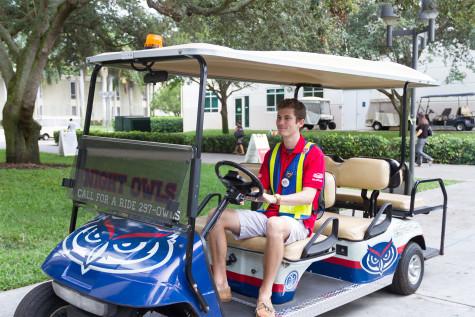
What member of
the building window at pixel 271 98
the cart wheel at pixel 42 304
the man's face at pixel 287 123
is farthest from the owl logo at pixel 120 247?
the building window at pixel 271 98

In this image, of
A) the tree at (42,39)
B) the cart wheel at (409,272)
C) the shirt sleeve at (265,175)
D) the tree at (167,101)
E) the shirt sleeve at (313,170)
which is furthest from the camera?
the tree at (167,101)

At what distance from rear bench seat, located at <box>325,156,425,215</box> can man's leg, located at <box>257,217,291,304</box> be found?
1.75 meters

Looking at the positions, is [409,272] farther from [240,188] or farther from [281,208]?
[240,188]

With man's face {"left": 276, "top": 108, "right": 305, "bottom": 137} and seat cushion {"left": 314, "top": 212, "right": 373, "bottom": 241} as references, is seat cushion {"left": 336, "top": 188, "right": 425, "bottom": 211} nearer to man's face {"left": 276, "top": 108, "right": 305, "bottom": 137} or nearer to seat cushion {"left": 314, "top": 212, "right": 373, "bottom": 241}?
seat cushion {"left": 314, "top": 212, "right": 373, "bottom": 241}

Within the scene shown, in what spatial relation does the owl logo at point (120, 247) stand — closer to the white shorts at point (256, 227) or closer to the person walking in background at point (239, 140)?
the white shorts at point (256, 227)

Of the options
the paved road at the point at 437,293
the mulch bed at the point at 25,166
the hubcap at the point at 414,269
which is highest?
the mulch bed at the point at 25,166

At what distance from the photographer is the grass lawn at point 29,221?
4625 mm

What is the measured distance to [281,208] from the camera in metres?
3.62

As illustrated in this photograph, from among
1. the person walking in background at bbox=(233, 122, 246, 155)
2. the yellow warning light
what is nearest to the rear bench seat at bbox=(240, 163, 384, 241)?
the yellow warning light

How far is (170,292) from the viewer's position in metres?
2.66

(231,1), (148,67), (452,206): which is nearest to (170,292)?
(148,67)

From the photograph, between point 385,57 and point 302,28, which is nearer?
point 302,28

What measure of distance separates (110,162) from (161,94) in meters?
65.2

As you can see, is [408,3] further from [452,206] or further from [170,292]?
[170,292]
